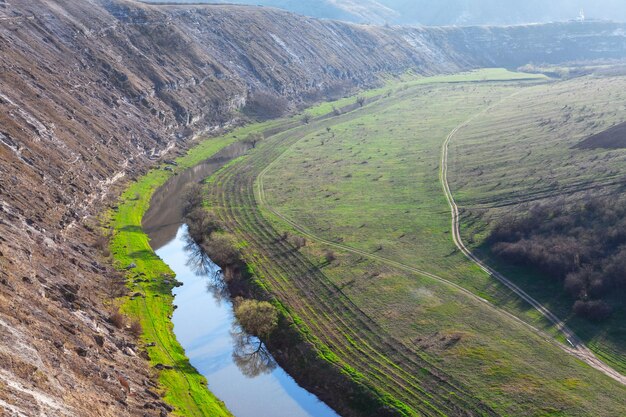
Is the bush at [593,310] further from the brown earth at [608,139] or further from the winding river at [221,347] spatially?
the brown earth at [608,139]

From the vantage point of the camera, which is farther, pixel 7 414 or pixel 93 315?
pixel 93 315

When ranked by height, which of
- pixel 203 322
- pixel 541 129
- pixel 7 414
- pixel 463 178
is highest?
pixel 541 129

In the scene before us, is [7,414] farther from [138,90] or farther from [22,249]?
[138,90]

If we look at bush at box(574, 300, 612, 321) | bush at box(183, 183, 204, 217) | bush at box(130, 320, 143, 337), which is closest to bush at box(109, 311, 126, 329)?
bush at box(130, 320, 143, 337)

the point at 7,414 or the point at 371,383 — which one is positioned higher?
the point at 7,414

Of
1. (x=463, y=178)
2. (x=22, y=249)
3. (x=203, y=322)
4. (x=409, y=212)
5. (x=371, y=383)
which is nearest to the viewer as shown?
(x=371, y=383)

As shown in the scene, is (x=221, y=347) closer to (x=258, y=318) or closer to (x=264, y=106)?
(x=258, y=318)

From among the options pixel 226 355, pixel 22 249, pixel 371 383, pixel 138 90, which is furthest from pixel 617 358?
pixel 138 90
